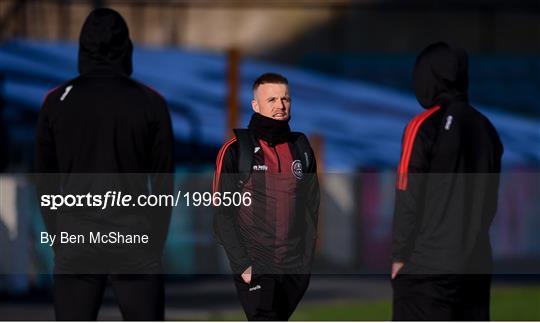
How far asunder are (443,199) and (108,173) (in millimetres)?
1503

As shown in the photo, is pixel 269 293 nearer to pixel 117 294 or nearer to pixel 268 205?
pixel 268 205

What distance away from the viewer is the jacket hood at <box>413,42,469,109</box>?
672cm

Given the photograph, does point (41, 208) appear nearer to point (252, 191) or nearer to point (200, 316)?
point (252, 191)

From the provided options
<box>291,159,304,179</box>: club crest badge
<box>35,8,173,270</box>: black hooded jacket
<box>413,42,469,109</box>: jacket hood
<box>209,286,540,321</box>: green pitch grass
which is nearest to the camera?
<box>35,8,173,270</box>: black hooded jacket

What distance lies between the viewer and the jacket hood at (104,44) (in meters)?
6.62

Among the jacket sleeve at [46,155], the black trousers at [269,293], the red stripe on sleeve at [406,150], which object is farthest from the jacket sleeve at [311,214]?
the jacket sleeve at [46,155]

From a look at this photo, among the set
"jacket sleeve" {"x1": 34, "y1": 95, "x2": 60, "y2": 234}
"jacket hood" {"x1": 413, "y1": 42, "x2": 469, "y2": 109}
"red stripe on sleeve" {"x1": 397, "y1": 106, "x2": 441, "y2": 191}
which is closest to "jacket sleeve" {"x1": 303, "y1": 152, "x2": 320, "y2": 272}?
"red stripe on sleeve" {"x1": 397, "y1": 106, "x2": 441, "y2": 191}

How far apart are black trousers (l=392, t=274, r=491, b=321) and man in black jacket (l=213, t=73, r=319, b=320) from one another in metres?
0.46

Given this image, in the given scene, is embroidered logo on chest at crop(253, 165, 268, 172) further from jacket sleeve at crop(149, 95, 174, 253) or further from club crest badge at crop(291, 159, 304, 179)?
jacket sleeve at crop(149, 95, 174, 253)

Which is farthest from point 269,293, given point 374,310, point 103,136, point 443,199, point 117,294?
point 374,310

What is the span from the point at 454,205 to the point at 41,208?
6.13 feet

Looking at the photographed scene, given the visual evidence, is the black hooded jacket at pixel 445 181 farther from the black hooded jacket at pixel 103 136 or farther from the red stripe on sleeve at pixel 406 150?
the black hooded jacket at pixel 103 136

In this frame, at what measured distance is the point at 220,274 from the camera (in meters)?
20.5

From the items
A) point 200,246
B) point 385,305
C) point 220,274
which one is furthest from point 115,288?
point 220,274
